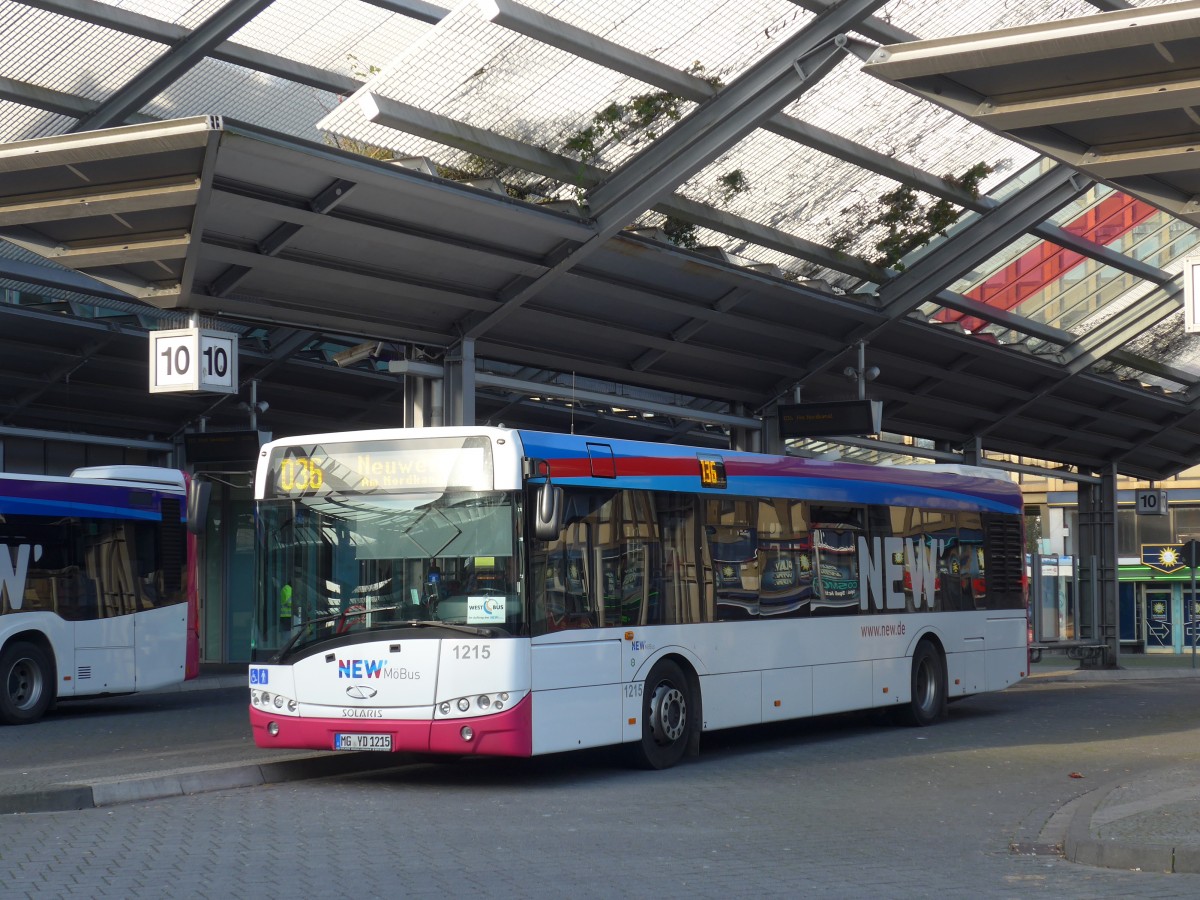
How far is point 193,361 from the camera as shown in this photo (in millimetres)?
15430

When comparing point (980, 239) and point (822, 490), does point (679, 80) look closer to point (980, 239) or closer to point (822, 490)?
point (822, 490)

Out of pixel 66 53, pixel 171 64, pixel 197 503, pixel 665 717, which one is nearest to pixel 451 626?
pixel 665 717

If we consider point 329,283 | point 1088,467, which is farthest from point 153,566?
point 1088,467

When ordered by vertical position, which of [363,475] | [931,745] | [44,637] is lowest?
[931,745]

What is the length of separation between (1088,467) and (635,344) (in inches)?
662

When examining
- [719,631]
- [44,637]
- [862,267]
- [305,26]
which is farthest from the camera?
[862,267]

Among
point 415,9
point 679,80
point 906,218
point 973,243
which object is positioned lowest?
point 973,243

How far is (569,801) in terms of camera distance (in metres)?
11.3

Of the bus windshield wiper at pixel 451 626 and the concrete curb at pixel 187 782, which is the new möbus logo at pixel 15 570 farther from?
the bus windshield wiper at pixel 451 626

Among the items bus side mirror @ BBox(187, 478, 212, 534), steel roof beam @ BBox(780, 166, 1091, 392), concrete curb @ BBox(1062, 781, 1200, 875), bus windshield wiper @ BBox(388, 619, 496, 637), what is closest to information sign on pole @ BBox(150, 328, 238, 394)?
bus side mirror @ BBox(187, 478, 212, 534)

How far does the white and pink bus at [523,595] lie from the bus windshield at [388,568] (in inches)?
0.6

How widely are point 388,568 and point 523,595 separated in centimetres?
109

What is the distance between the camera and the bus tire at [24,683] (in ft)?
57.8

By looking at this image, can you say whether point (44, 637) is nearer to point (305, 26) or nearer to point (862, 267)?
point (305, 26)
